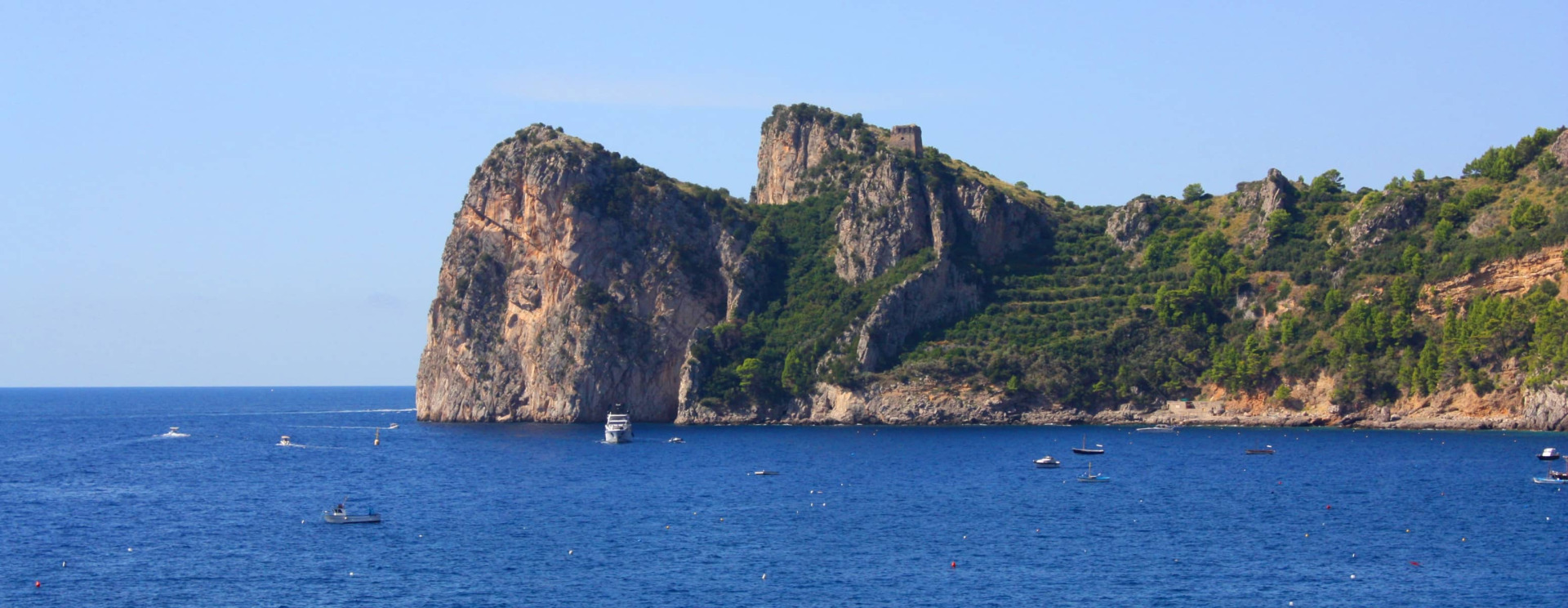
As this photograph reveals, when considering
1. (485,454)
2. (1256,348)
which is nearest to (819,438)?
(485,454)

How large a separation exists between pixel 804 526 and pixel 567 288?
289ft

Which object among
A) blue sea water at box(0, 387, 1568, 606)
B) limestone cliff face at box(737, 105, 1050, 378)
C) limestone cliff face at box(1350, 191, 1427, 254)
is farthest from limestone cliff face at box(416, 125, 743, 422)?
limestone cliff face at box(1350, 191, 1427, 254)

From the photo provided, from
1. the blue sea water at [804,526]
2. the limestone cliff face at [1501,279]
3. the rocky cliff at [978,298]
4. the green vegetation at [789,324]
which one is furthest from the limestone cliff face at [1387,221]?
the green vegetation at [789,324]

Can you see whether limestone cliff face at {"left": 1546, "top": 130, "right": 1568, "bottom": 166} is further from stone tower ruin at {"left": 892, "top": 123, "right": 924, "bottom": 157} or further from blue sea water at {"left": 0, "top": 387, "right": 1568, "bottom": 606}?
stone tower ruin at {"left": 892, "top": 123, "right": 924, "bottom": 157}

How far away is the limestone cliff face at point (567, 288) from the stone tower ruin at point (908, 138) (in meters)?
25.9

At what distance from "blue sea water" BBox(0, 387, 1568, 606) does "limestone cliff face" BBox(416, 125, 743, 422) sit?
31.9 m

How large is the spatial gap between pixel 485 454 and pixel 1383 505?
221 ft

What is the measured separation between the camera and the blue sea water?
61.0 meters

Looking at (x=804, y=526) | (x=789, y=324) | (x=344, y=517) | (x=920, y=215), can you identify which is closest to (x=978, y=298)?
(x=920, y=215)

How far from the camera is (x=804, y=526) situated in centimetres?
7862

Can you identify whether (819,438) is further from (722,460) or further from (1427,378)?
(1427,378)

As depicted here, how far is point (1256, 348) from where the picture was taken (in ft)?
477

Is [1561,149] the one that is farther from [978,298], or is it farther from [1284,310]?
[978,298]

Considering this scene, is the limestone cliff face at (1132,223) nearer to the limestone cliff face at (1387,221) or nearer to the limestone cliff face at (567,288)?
the limestone cliff face at (1387,221)
